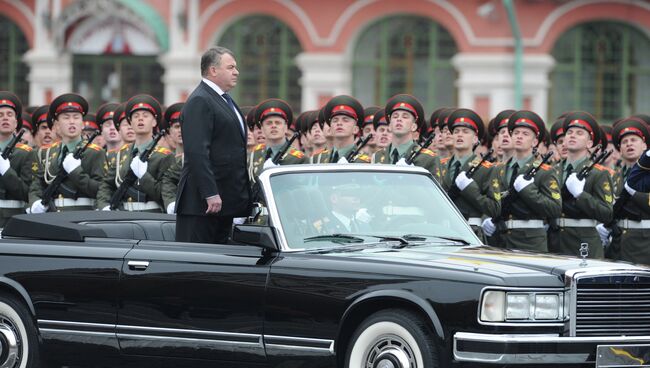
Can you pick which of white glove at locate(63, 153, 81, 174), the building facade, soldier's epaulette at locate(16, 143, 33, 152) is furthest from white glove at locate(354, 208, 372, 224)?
the building facade

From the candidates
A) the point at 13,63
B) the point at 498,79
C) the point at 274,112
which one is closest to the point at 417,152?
the point at 274,112

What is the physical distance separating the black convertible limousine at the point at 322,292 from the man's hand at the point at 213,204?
0.33 meters

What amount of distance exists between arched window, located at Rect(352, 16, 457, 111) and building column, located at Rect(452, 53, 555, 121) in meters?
0.79

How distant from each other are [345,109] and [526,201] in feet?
→ 6.68

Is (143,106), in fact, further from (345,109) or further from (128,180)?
(345,109)

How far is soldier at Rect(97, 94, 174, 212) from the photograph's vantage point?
54.8ft

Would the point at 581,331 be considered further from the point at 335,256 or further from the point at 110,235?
the point at 110,235

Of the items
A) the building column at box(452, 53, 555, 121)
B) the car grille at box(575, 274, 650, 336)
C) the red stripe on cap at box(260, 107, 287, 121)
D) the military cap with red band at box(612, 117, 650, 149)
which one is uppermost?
the building column at box(452, 53, 555, 121)

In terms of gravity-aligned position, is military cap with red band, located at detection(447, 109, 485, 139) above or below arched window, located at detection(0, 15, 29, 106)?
below

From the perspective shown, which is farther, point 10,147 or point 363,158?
point 10,147

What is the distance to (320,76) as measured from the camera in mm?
40219

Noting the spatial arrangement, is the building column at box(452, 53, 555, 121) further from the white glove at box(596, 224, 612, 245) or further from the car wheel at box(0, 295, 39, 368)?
the car wheel at box(0, 295, 39, 368)

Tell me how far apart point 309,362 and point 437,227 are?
4.67 ft

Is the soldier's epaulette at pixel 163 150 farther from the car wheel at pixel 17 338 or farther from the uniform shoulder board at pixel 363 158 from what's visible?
the car wheel at pixel 17 338
